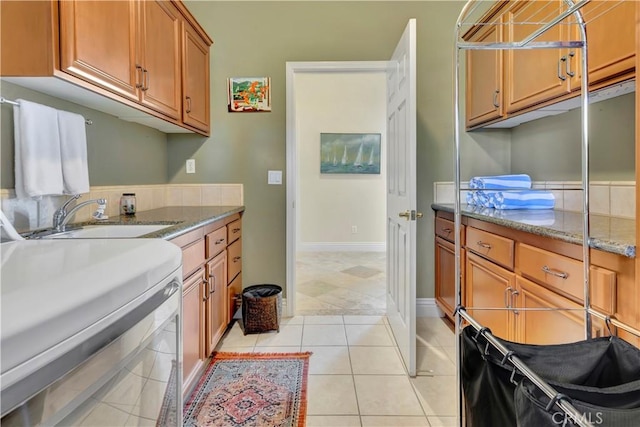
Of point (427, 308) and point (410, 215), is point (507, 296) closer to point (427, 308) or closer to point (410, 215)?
point (410, 215)

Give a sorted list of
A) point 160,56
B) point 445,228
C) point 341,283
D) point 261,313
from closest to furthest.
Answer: point 160,56
point 261,313
point 445,228
point 341,283

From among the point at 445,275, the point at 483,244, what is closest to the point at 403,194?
the point at 483,244

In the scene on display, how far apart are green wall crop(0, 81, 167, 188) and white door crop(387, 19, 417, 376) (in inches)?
68.0

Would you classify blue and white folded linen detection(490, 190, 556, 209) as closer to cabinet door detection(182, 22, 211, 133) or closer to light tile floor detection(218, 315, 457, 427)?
light tile floor detection(218, 315, 457, 427)

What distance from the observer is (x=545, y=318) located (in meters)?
1.30

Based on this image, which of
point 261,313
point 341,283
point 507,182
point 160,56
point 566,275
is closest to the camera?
point 566,275

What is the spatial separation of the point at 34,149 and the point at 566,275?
6.86 feet

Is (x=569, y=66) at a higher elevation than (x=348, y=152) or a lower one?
lower

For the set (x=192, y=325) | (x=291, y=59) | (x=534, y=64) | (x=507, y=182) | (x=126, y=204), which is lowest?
(x=192, y=325)

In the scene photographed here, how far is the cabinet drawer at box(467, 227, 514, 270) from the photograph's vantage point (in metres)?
1.55

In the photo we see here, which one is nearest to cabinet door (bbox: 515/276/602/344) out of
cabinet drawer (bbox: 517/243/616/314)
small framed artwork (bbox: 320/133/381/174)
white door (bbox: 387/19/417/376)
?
cabinet drawer (bbox: 517/243/616/314)

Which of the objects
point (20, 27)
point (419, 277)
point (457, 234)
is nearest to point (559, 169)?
point (419, 277)

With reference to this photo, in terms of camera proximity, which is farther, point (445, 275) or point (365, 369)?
point (445, 275)

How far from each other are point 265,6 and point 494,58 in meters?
1.78
